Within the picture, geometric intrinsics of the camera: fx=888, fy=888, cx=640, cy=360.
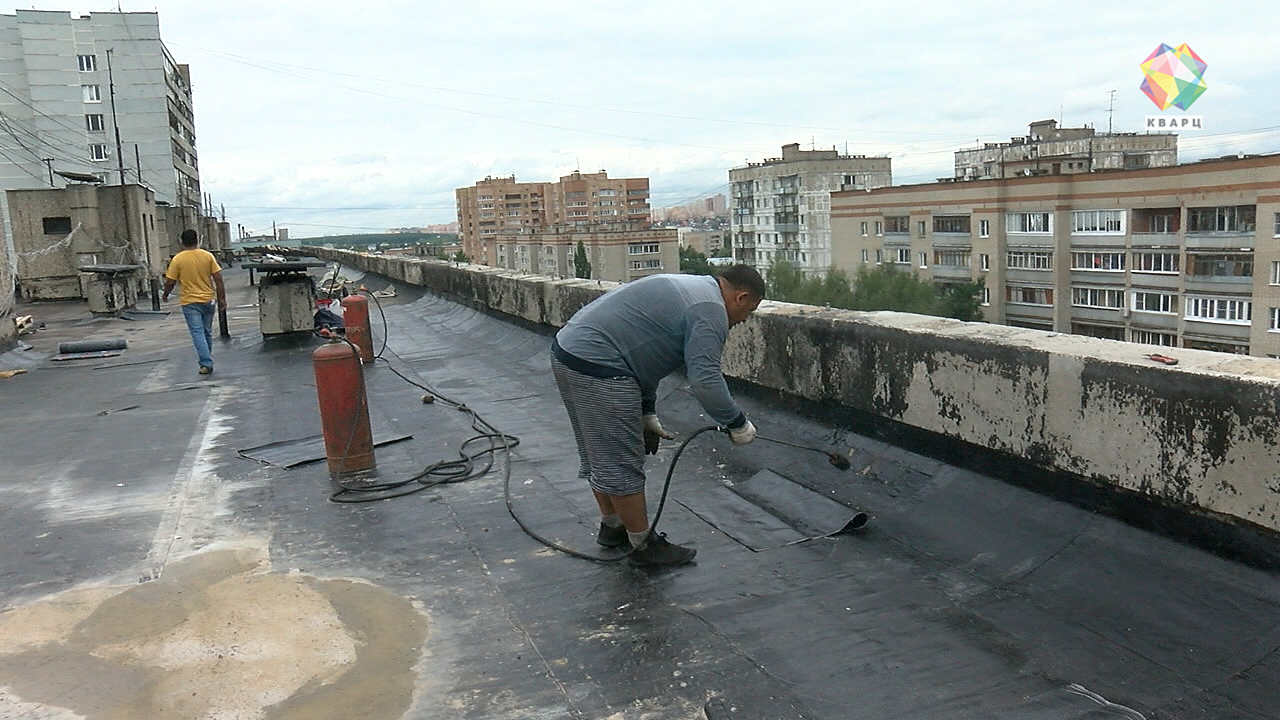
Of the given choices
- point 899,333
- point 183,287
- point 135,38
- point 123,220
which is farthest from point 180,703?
point 135,38

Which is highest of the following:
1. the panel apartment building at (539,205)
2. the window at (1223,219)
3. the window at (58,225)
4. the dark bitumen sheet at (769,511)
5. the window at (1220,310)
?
the panel apartment building at (539,205)

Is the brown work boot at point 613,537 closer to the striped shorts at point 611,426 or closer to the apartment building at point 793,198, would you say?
the striped shorts at point 611,426

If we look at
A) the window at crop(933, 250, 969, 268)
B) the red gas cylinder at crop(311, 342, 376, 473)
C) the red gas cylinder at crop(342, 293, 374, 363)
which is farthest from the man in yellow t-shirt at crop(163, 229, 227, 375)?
the window at crop(933, 250, 969, 268)

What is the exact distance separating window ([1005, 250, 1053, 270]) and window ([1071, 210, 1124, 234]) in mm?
2295

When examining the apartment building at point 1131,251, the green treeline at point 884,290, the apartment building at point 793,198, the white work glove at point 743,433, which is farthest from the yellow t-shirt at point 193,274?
the apartment building at point 793,198

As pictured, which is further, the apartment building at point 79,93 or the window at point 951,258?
the apartment building at point 79,93

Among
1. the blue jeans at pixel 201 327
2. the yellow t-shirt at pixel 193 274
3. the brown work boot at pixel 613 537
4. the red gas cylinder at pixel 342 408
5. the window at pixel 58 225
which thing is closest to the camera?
the brown work boot at pixel 613 537

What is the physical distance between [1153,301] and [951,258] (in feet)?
52.4

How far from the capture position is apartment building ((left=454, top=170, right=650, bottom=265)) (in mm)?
118625

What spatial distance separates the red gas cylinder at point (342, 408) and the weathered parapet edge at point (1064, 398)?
2556 mm

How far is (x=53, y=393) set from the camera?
340 inches

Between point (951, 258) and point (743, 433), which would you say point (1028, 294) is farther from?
point (743, 433)

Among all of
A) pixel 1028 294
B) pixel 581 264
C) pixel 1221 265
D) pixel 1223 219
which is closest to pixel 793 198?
pixel 581 264

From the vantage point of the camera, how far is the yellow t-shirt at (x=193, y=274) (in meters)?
9.59
